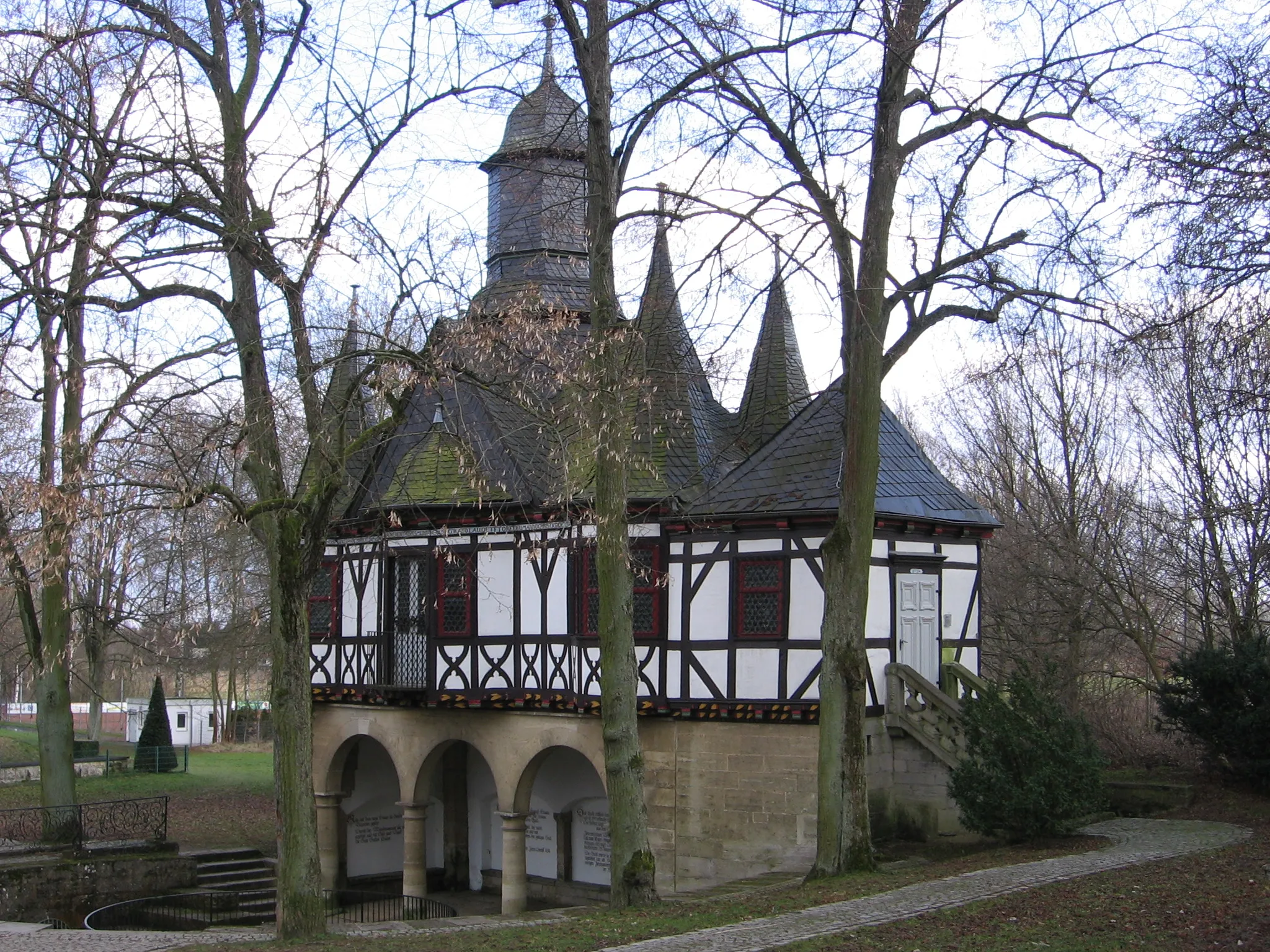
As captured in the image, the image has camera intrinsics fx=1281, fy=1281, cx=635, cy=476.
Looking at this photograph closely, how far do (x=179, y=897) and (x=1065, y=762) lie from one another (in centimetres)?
1346

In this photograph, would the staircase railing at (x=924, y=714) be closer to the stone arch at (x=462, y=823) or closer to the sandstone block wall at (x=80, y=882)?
the stone arch at (x=462, y=823)

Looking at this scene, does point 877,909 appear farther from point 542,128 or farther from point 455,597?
point 542,128

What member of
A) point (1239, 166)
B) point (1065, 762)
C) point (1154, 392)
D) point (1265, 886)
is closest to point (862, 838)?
point (1065, 762)

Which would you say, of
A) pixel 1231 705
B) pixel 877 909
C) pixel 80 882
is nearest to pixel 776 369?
pixel 1231 705

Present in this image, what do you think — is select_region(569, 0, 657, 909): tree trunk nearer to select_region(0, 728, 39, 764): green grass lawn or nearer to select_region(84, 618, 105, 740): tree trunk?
select_region(84, 618, 105, 740): tree trunk

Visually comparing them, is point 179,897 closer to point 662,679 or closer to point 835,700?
point 662,679

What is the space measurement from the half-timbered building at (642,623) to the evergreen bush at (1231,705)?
118 inches

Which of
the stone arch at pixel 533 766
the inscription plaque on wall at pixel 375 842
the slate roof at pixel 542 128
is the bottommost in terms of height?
the inscription plaque on wall at pixel 375 842

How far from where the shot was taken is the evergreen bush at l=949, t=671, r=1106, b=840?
46.4ft

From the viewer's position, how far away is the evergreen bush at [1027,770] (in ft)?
46.4

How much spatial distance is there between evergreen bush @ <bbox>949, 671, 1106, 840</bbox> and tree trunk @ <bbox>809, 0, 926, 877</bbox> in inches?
82.3

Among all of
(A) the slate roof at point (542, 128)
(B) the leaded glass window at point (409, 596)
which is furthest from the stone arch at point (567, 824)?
(A) the slate roof at point (542, 128)

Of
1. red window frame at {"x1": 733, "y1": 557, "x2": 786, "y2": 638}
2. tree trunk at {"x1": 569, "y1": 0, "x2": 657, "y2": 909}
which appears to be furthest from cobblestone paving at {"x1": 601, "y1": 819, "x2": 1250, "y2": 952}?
red window frame at {"x1": 733, "y1": 557, "x2": 786, "y2": 638}

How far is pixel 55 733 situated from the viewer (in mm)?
21156
